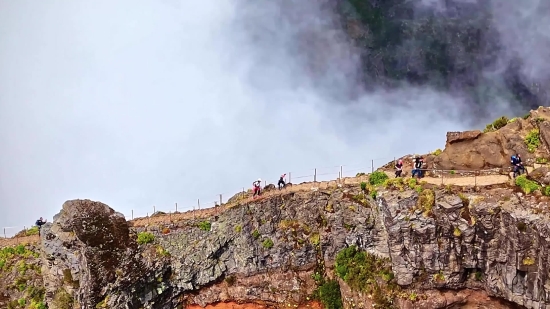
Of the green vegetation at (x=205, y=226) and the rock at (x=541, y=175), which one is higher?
the rock at (x=541, y=175)

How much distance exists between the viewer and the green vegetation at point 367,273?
157 ft

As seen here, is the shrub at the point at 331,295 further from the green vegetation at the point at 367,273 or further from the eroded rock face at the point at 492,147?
the eroded rock face at the point at 492,147

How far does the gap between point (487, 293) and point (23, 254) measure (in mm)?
50606

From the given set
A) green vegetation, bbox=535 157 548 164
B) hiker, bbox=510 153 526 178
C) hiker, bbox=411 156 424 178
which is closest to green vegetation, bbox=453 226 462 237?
hiker, bbox=510 153 526 178

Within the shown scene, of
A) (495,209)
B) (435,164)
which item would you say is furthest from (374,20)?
(495,209)

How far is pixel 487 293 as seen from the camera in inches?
1777

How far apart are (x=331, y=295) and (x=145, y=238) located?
764 inches

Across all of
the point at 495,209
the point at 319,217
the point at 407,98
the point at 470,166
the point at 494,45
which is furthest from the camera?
the point at 407,98

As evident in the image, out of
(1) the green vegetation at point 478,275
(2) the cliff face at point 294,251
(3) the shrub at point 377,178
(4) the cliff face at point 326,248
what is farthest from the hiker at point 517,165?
(3) the shrub at point 377,178

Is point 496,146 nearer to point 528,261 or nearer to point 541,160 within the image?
point 541,160

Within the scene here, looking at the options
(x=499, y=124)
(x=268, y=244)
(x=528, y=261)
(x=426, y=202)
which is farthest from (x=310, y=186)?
(x=528, y=261)

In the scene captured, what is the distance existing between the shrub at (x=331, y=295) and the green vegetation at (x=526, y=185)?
1834 centimetres

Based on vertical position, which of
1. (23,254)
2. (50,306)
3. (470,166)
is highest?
(470,166)

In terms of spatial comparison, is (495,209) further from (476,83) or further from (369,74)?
(369,74)
